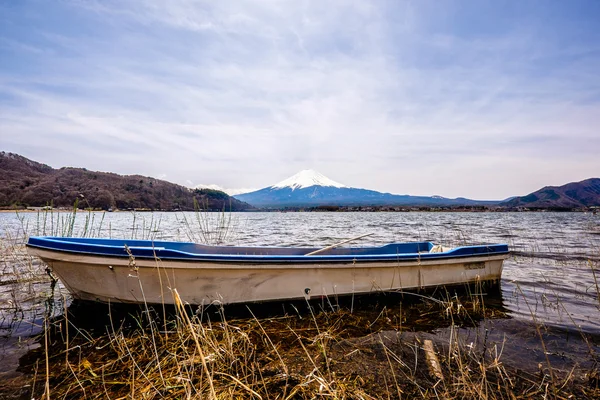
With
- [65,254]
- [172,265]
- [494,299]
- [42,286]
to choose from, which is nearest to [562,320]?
Answer: [494,299]

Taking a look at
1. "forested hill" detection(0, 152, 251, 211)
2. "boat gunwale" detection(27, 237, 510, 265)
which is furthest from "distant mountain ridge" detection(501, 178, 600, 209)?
"boat gunwale" detection(27, 237, 510, 265)

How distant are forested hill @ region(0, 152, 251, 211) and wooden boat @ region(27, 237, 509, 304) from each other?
54.2m

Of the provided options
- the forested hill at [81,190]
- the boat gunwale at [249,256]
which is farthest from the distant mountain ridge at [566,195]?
the boat gunwale at [249,256]

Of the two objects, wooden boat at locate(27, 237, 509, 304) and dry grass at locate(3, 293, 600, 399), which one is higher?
wooden boat at locate(27, 237, 509, 304)

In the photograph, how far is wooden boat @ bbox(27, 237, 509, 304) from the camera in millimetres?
4625

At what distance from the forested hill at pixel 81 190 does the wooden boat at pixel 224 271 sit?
54.2 m

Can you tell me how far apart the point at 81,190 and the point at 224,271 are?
8846 cm

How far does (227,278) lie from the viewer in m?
5.17

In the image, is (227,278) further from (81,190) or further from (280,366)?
(81,190)

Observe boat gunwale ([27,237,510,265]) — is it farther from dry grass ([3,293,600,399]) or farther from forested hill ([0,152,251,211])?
forested hill ([0,152,251,211])

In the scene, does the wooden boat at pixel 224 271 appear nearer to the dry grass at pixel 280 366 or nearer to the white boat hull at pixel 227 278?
the white boat hull at pixel 227 278

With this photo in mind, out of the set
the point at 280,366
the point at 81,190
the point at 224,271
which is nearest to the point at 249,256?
the point at 224,271

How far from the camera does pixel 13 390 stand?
3145mm

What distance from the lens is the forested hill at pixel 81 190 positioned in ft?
216
